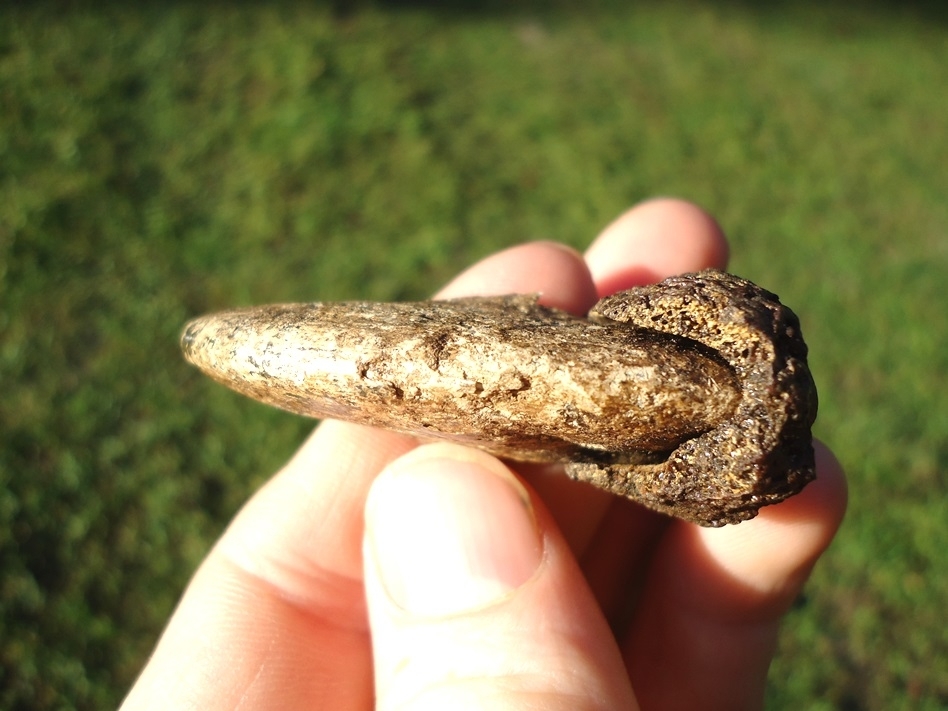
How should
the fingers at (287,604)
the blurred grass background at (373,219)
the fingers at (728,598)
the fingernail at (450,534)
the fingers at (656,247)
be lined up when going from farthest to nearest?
the blurred grass background at (373,219) < the fingers at (656,247) < the fingers at (728,598) < the fingers at (287,604) < the fingernail at (450,534)

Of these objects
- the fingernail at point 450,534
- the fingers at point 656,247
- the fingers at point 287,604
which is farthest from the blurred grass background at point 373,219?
the fingernail at point 450,534

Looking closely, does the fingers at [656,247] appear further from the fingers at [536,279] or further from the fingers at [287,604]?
the fingers at [287,604]

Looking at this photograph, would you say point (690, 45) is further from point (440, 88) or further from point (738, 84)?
point (440, 88)

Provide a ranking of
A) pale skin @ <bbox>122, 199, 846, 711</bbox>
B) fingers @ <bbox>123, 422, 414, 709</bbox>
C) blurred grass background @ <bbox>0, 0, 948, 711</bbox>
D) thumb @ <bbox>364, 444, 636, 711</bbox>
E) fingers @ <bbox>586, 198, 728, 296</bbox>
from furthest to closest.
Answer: blurred grass background @ <bbox>0, 0, 948, 711</bbox> → fingers @ <bbox>586, 198, 728, 296</bbox> → fingers @ <bbox>123, 422, 414, 709</bbox> → pale skin @ <bbox>122, 199, 846, 711</bbox> → thumb @ <bbox>364, 444, 636, 711</bbox>

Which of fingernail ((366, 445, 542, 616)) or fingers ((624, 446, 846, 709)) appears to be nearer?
fingernail ((366, 445, 542, 616))

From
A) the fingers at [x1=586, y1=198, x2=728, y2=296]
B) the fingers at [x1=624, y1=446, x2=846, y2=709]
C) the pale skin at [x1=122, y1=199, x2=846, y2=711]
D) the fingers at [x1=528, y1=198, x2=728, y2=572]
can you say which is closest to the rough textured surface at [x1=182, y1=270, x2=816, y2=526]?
the pale skin at [x1=122, y1=199, x2=846, y2=711]

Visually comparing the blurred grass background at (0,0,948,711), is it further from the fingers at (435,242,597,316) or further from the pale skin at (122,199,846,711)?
the fingers at (435,242,597,316)

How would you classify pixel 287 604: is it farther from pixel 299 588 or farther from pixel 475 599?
pixel 475 599
